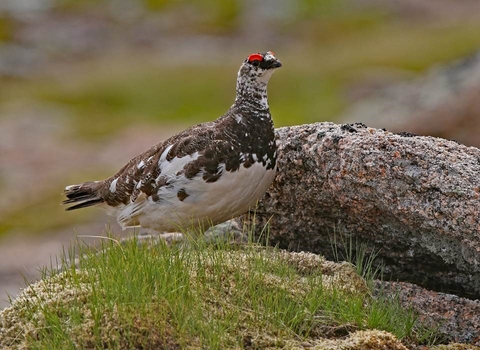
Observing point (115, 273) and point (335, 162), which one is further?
point (335, 162)

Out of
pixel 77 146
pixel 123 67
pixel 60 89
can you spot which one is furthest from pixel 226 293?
pixel 123 67

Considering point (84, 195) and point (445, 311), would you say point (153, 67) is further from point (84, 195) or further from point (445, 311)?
point (445, 311)

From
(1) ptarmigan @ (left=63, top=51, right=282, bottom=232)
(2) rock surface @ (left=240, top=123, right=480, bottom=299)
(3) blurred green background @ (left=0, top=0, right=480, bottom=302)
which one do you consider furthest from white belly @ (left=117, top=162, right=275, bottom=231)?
(3) blurred green background @ (left=0, top=0, right=480, bottom=302)

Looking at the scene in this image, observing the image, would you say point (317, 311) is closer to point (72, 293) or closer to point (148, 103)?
point (72, 293)

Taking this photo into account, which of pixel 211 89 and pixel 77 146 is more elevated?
pixel 211 89

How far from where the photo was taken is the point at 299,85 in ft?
151

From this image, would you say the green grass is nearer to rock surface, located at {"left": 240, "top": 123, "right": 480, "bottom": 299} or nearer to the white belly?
rock surface, located at {"left": 240, "top": 123, "right": 480, "bottom": 299}

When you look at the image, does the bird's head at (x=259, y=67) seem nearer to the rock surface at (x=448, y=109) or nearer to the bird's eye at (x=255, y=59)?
the bird's eye at (x=255, y=59)

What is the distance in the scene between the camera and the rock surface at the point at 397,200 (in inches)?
273

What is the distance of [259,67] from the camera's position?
8.94 metres

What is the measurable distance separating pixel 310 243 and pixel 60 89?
4492 cm

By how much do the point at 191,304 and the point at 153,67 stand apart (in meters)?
49.9

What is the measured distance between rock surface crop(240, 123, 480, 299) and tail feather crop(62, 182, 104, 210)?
8.85 ft

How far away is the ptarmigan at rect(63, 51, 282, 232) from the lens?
27.3 feet
